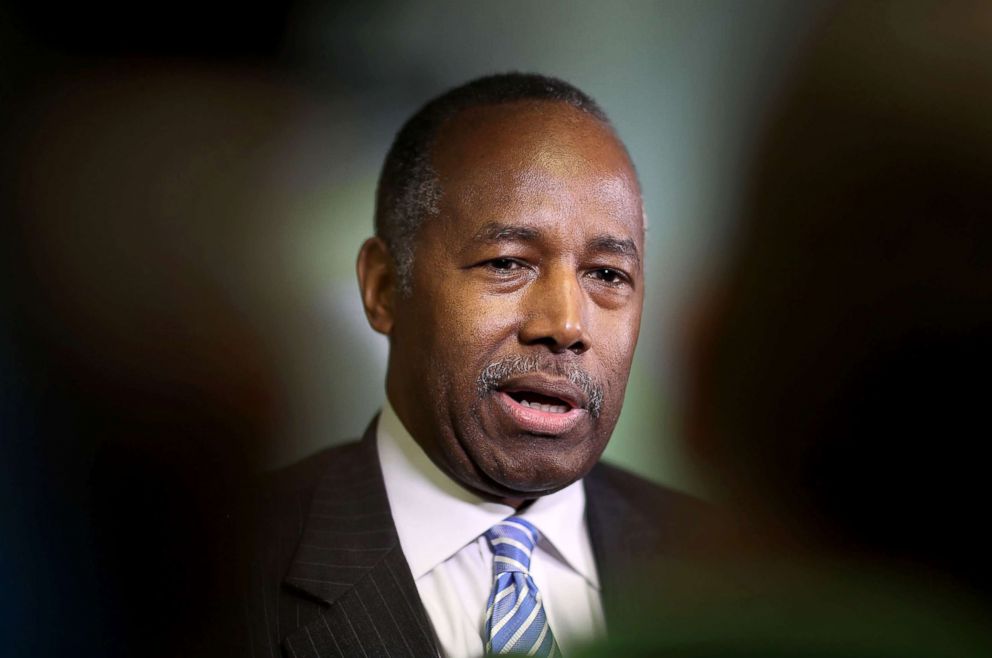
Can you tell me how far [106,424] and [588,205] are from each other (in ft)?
2.48

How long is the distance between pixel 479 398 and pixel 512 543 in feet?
0.76

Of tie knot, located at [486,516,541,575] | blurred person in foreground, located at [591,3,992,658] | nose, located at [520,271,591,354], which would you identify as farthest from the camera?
blurred person in foreground, located at [591,3,992,658]

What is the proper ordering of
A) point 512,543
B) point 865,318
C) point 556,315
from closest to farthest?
point 556,315, point 512,543, point 865,318

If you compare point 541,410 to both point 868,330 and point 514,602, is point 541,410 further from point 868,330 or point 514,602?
point 868,330

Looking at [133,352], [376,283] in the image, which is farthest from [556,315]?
[133,352]

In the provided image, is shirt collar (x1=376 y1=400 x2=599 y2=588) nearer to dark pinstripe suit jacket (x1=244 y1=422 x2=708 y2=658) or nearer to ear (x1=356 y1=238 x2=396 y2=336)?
dark pinstripe suit jacket (x1=244 y1=422 x2=708 y2=658)

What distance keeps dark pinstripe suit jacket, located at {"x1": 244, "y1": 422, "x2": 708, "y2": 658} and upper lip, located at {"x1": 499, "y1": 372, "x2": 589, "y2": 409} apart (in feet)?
0.90

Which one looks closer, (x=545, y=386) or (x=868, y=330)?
(x=545, y=386)

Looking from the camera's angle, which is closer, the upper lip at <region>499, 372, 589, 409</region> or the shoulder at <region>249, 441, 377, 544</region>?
the upper lip at <region>499, 372, 589, 409</region>

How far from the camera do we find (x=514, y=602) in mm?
1260

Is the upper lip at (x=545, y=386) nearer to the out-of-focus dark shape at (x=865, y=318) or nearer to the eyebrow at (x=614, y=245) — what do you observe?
the eyebrow at (x=614, y=245)

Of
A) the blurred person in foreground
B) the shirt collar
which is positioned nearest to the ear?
the shirt collar

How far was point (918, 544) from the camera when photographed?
1.51 meters

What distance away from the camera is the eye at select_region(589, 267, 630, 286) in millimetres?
1244
